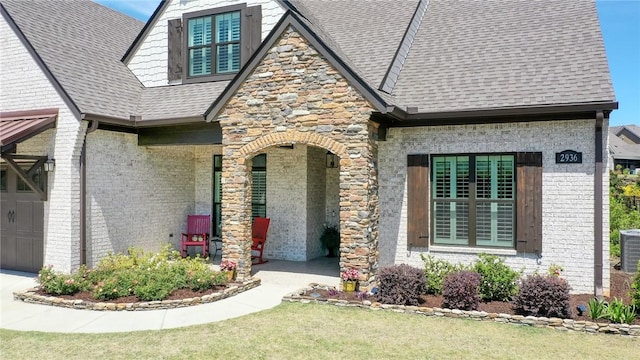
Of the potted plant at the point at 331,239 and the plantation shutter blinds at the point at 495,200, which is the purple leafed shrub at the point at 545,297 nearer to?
the plantation shutter blinds at the point at 495,200

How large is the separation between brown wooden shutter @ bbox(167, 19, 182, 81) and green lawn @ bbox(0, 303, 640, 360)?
8.39 m

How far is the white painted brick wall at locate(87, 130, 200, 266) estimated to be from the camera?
10.8 metres

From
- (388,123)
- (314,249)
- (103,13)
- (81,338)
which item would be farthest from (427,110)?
(103,13)

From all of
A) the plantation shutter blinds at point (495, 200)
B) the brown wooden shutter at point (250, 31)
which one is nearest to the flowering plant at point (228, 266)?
the plantation shutter blinds at point (495, 200)

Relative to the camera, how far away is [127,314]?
310 inches

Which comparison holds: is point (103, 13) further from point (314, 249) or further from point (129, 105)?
point (314, 249)

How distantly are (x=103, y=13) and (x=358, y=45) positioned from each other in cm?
947

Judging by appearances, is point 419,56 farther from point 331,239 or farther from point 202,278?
point 202,278

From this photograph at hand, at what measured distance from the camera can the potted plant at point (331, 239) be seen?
43.2 ft

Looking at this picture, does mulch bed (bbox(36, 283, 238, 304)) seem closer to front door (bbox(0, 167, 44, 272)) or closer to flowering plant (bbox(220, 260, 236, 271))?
flowering plant (bbox(220, 260, 236, 271))

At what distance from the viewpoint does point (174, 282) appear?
8.92m

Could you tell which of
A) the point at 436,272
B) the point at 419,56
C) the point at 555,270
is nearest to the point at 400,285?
the point at 436,272

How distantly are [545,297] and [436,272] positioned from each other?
223 centimetres

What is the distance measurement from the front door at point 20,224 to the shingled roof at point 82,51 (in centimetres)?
227
